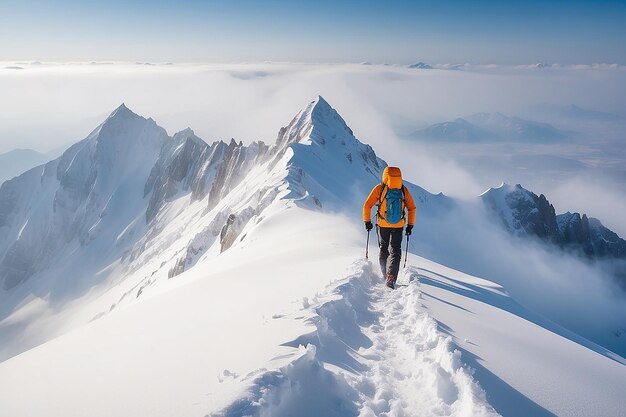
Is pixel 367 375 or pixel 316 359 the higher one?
pixel 316 359

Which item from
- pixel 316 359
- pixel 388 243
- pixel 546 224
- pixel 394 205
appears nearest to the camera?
pixel 316 359

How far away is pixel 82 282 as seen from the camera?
146 metres

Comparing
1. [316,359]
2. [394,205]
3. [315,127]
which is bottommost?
[316,359]

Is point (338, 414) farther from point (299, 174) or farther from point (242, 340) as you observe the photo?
point (299, 174)

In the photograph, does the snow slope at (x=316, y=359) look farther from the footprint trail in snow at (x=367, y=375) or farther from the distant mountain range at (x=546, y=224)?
the distant mountain range at (x=546, y=224)

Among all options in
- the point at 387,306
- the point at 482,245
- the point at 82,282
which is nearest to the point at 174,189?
the point at 82,282

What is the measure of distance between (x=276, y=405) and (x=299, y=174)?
1751 inches

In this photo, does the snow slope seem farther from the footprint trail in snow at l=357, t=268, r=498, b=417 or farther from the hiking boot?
the hiking boot

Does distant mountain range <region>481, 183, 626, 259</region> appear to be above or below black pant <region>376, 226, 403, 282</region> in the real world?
above

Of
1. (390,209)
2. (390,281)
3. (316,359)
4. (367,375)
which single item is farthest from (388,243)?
(316,359)

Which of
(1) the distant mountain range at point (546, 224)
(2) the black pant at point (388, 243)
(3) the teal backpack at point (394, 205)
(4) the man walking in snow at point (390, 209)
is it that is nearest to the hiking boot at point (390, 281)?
(2) the black pant at point (388, 243)

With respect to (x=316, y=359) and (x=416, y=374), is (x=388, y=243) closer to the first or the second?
(x=416, y=374)

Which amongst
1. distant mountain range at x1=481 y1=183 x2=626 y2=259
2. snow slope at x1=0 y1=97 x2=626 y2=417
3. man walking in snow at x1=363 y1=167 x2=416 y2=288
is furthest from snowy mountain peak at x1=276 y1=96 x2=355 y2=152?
distant mountain range at x1=481 y1=183 x2=626 y2=259

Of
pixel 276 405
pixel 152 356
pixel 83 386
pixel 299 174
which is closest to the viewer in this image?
pixel 276 405
